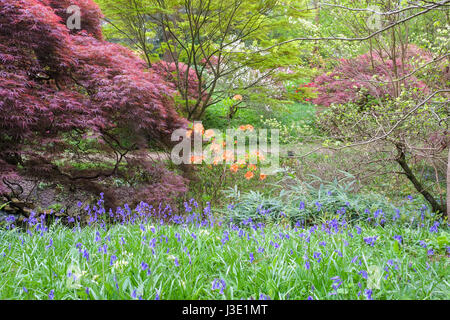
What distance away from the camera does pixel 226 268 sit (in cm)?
203

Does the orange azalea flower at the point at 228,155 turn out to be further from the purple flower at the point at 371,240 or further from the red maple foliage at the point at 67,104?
the purple flower at the point at 371,240

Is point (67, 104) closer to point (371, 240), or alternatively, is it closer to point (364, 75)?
point (371, 240)

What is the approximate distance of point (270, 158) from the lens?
7730mm

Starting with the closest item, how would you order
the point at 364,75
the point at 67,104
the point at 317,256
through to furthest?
the point at 317,256 → the point at 67,104 → the point at 364,75

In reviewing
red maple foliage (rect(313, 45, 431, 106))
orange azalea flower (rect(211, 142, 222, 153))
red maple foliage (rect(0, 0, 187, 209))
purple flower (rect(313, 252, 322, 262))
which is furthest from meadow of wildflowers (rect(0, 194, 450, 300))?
red maple foliage (rect(313, 45, 431, 106))

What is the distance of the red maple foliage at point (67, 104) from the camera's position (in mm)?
3330

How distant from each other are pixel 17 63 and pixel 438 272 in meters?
4.02

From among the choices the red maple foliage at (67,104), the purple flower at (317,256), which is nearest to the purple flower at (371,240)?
the purple flower at (317,256)

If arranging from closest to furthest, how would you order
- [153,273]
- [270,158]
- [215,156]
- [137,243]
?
[153,273] → [137,243] → [215,156] → [270,158]

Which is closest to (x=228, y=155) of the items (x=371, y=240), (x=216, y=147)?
(x=216, y=147)

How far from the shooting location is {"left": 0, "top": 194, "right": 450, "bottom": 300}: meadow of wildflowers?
1.67 meters

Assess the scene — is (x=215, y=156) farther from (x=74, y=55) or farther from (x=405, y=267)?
(x=405, y=267)

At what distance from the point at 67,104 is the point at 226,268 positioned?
2.48 meters

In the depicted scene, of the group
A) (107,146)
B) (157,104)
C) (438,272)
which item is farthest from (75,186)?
(438,272)
